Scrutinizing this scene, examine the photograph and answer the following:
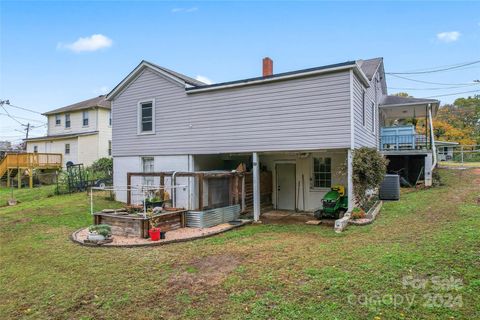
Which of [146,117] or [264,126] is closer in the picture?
[264,126]

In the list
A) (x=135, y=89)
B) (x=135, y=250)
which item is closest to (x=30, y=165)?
(x=135, y=89)

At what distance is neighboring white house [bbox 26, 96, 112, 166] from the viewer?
84.3ft

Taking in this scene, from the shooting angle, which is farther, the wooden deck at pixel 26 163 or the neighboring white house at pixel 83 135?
the neighboring white house at pixel 83 135

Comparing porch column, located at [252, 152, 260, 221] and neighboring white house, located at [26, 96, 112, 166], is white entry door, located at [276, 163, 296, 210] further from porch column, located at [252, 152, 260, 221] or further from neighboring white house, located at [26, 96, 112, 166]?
neighboring white house, located at [26, 96, 112, 166]

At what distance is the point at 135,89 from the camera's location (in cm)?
1434

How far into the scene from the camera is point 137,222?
8891 mm

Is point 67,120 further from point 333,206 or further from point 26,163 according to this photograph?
point 333,206

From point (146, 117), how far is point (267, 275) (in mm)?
10687

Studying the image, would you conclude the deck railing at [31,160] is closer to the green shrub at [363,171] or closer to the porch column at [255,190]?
the porch column at [255,190]

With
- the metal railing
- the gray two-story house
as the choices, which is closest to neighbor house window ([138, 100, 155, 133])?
the gray two-story house

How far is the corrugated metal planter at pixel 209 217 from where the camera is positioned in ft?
33.0

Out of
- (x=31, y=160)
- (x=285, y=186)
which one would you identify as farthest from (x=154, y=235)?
(x=31, y=160)

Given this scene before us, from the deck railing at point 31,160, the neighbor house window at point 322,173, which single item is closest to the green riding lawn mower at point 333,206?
the neighbor house window at point 322,173

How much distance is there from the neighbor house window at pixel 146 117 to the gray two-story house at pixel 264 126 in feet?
0.15
